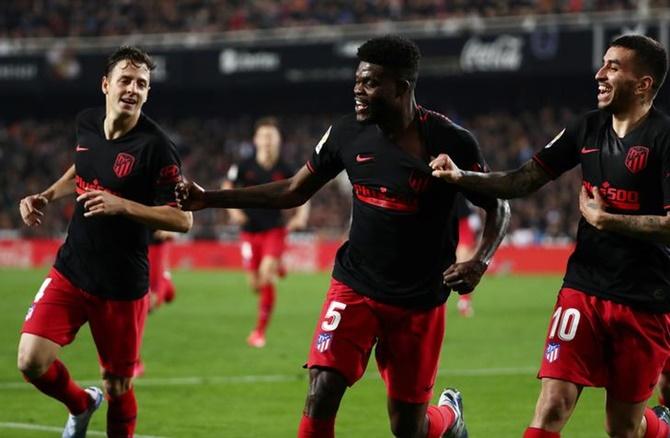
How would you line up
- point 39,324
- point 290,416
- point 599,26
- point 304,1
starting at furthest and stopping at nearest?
point 304,1 < point 599,26 < point 290,416 < point 39,324

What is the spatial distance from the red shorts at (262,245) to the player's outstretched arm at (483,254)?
355 inches

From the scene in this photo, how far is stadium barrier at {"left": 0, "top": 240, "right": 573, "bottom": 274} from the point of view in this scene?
33188 millimetres

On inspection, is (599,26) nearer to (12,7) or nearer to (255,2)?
(255,2)

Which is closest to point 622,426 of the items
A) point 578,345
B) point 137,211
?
point 578,345

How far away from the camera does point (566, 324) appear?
6824 mm

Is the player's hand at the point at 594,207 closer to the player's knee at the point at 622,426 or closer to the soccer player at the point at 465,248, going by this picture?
the player's knee at the point at 622,426

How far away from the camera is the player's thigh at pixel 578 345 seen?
6.73m

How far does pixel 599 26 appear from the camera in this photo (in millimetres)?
32531

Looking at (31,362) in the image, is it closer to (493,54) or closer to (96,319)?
(96,319)

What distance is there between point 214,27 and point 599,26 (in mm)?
12482

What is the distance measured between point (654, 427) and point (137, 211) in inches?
127

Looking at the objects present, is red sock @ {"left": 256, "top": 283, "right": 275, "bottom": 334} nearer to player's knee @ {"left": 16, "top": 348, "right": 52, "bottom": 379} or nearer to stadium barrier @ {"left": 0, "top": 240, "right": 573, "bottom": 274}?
player's knee @ {"left": 16, "top": 348, "right": 52, "bottom": 379}

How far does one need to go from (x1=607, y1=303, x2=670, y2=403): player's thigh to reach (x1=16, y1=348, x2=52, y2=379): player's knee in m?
3.39

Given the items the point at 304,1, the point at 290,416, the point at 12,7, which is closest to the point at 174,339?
the point at 290,416
